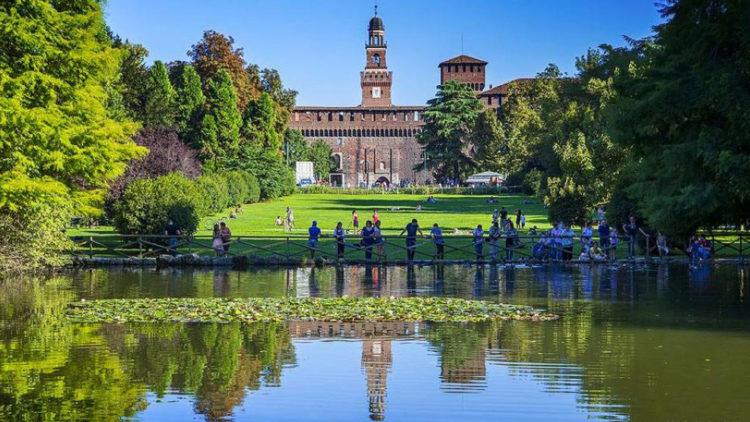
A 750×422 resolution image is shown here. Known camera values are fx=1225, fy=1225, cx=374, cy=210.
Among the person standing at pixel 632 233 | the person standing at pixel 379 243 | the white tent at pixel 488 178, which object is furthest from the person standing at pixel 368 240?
the white tent at pixel 488 178

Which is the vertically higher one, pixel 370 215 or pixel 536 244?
pixel 370 215

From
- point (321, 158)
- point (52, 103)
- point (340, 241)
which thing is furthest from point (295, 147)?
point (52, 103)

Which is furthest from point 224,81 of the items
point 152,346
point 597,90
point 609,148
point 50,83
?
point 152,346

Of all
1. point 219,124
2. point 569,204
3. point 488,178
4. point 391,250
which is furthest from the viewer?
point 488,178

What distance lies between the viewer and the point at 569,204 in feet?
133

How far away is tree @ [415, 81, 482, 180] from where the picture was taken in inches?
4296

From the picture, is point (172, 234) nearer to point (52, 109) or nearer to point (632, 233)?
point (52, 109)

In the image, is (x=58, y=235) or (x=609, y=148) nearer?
(x=58, y=235)

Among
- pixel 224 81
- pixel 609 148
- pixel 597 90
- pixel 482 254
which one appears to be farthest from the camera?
pixel 224 81

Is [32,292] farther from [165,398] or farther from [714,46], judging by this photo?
[714,46]

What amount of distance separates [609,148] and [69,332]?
2547 cm

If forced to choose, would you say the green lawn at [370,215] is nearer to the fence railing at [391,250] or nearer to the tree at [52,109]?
the fence railing at [391,250]

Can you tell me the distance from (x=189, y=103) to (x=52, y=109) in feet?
142

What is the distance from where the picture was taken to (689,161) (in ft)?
73.3
